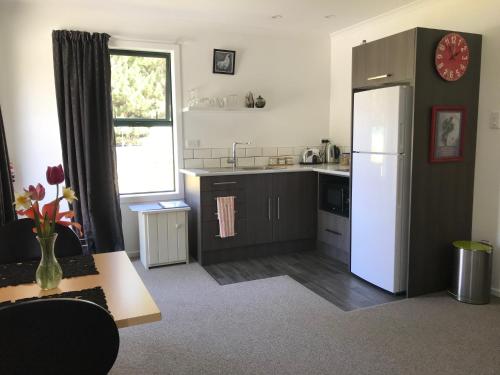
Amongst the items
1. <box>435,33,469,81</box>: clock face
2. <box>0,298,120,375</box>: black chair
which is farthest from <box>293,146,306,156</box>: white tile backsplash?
<box>0,298,120,375</box>: black chair

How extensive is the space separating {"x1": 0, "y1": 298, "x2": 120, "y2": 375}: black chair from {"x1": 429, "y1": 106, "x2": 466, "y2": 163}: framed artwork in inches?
110

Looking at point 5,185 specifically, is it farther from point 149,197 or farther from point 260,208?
point 260,208

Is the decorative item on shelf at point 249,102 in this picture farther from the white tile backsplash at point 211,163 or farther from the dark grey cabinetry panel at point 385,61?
the dark grey cabinetry panel at point 385,61

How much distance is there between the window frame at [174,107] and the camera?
425 centimetres

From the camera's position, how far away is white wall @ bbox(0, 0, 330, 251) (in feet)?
12.6

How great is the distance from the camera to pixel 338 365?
2.40 meters

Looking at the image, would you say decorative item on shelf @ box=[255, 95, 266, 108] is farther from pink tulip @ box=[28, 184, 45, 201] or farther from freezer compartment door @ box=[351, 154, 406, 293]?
pink tulip @ box=[28, 184, 45, 201]

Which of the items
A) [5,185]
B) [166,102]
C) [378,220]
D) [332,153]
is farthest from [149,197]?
[378,220]

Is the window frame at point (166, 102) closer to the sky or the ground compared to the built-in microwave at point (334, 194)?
closer to the sky

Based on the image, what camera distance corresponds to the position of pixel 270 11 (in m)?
4.17

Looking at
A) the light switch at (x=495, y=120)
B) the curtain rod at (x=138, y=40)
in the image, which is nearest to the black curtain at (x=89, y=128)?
the curtain rod at (x=138, y=40)

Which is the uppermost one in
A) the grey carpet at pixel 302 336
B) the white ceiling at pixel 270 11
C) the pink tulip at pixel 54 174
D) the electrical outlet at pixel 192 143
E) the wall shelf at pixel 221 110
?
the white ceiling at pixel 270 11

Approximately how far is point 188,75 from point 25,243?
281 cm

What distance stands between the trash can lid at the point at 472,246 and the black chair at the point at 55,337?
2873 millimetres
